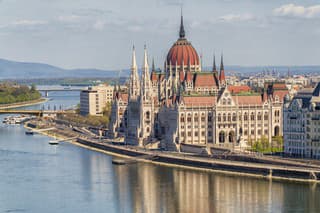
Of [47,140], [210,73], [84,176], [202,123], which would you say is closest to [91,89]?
[47,140]

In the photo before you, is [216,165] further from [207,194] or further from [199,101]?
[199,101]

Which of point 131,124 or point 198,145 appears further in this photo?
point 131,124

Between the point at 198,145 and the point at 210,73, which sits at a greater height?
the point at 210,73

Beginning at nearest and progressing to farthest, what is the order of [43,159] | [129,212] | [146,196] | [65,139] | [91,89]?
[129,212] < [146,196] < [43,159] < [65,139] < [91,89]

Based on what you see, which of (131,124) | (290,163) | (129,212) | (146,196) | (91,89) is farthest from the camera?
(91,89)

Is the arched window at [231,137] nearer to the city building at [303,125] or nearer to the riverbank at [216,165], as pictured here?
the riverbank at [216,165]

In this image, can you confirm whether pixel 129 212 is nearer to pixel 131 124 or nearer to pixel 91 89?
pixel 131 124

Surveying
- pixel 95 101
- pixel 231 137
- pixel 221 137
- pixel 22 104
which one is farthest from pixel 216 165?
pixel 22 104
